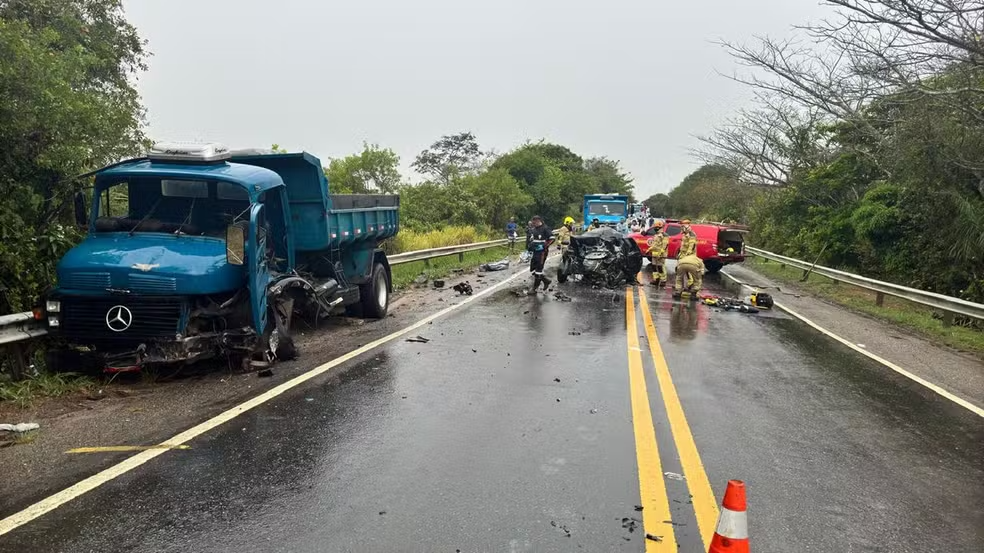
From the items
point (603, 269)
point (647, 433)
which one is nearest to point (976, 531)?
point (647, 433)

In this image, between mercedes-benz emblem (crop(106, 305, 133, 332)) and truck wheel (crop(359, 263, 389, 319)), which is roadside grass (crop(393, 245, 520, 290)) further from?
mercedes-benz emblem (crop(106, 305, 133, 332))

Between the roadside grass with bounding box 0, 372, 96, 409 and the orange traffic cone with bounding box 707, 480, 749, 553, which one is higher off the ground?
the orange traffic cone with bounding box 707, 480, 749, 553

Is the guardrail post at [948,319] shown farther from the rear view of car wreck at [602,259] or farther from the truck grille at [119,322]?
the truck grille at [119,322]

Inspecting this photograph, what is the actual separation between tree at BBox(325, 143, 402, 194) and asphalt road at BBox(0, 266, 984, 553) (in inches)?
1002

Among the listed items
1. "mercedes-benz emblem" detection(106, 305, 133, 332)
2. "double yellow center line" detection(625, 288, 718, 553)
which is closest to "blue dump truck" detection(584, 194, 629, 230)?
"double yellow center line" detection(625, 288, 718, 553)

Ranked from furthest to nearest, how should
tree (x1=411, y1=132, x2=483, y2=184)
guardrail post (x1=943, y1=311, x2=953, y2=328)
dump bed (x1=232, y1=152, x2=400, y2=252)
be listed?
tree (x1=411, y1=132, x2=483, y2=184), guardrail post (x1=943, y1=311, x2=953, y2=328), dump bed (x1=232, y1=152, x2=400, y2=252)

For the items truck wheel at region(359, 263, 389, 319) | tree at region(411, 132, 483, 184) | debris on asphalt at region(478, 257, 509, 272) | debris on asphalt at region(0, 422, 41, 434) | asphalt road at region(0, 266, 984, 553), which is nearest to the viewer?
asphalt road at region(0, 266, 984, 553)

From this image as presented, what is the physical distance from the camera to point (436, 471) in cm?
430

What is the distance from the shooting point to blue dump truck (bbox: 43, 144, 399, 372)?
6281 mm

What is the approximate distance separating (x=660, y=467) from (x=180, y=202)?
6104 mm

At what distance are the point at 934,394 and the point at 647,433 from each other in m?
3.80

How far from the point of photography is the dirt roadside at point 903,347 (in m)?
7.56

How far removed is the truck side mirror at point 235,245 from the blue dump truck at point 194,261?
1 cm

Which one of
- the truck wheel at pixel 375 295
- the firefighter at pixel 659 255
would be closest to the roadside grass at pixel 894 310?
the firefighter at pixel 659 255
